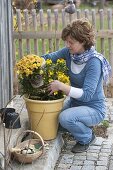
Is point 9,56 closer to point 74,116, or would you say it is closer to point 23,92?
point 23,92

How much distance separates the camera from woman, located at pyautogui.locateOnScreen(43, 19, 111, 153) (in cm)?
494

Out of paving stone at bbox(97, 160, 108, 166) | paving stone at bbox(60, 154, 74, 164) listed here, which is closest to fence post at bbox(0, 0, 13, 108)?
paving stone at bbox(60, 154, 74, 164)

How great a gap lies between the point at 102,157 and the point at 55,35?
2.82m

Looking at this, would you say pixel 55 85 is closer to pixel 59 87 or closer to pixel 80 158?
pixel 59 87

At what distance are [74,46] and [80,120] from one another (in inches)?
30.7

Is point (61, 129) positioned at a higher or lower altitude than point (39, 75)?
lower

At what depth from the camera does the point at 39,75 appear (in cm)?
495

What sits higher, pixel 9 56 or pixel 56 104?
pixel 9 56

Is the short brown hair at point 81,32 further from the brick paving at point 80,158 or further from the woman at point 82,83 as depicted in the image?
the brick paving at point 80,158

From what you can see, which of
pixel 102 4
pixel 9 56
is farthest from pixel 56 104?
pixel 102 4

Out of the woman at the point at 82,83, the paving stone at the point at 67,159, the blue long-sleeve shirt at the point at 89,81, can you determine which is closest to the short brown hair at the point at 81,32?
the woman at the point at 82,83

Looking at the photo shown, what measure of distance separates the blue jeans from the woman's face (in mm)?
602

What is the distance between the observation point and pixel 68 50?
5.34 meters

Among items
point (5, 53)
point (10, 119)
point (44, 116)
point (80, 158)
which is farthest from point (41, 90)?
point (5, 53)
